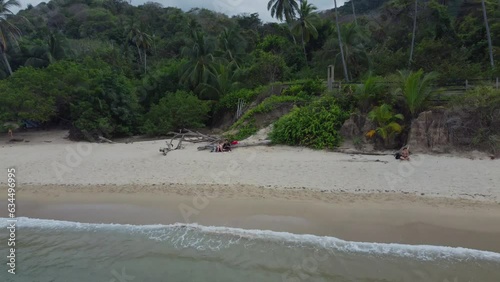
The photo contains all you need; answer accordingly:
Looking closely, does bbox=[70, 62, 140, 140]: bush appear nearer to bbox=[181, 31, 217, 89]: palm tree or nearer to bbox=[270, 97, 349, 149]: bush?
bbox=[181, 31, 217, 89]: palm tree

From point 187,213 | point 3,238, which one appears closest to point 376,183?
point 187,213

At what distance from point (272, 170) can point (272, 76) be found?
16332 millimetres

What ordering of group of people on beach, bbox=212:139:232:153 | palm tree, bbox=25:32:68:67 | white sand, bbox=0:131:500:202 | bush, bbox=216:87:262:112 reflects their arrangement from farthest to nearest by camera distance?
palm tree, bbox=25:32:68:67 < bush, bbox=216:87:262:112 < group of people on beach, bbox=212:139:232:153 < white sand, bbox=0:131:500:202

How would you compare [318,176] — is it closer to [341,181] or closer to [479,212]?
[341,181]

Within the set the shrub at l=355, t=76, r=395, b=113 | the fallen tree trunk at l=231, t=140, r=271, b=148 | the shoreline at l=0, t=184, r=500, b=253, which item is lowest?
the shoreline at l=0, t=184, r=500, b=253

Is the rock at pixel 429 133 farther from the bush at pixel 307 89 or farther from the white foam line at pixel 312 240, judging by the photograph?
the white foam line at pixel 312 240

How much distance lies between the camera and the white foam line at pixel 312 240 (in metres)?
7.55

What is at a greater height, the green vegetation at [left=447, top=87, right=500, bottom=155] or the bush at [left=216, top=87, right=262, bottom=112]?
the bush at [left=216, top=87, right=262, bottom=112]

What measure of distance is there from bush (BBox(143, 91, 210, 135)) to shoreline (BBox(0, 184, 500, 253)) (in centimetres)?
1079

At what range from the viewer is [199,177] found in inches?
500

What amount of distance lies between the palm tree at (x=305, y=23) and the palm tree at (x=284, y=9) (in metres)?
1.20

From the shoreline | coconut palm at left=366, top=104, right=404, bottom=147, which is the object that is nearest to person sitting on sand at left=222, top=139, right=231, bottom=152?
the shoreline

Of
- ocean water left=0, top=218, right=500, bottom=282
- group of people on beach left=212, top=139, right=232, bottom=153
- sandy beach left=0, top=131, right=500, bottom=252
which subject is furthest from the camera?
group of people on beach left=212, top=139, right=232, bottom=153

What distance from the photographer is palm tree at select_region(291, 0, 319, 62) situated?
34.5 meters
